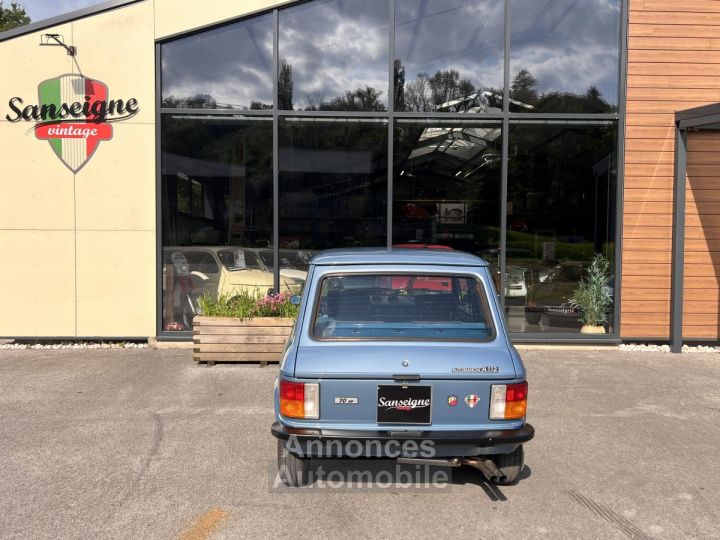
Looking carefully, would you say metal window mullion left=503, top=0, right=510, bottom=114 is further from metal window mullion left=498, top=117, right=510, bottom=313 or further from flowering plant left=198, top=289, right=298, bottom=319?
flowering plant left=198, top=289, right=298, bottom=319

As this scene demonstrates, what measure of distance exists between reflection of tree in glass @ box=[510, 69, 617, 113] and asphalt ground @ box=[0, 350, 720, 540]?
4.11 meters

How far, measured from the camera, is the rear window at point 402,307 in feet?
15.1

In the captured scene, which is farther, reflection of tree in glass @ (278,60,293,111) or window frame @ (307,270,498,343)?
reflection of tree in glass @ (278,60,293,111)

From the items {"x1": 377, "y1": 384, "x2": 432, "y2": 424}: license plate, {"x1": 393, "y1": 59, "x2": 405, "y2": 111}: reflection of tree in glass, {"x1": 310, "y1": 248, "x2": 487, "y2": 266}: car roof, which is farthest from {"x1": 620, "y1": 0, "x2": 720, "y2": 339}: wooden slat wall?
{"x1": 377, "y1": 384, "x2": 432, "y2": 424}: license plate

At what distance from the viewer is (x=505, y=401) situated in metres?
4.20

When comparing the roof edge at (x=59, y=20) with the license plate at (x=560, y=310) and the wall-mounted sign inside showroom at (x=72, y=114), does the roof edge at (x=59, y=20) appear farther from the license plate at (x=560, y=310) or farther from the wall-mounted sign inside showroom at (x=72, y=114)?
the license plate at (x=560, y=310)

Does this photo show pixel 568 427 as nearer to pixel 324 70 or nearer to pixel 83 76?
pixel 324 70

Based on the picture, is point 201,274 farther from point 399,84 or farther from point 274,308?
point 399,84

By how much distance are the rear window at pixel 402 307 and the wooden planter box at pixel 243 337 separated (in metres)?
3.94

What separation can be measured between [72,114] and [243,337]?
420 cm

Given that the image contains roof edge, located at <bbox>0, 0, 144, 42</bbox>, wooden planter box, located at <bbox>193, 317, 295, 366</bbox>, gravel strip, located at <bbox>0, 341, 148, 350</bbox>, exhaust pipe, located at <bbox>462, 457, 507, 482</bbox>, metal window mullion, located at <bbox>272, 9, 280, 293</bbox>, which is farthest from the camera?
metal window mullion, located at <bbox>272, 9, 280, 293</bbox>

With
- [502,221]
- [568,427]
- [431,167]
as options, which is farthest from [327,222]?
[568,427]

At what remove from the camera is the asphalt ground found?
13.9 ft

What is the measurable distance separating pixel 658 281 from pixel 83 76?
8875mm
